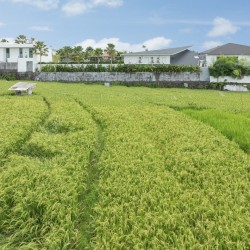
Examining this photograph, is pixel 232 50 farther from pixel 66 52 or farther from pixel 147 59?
pixel 66 52

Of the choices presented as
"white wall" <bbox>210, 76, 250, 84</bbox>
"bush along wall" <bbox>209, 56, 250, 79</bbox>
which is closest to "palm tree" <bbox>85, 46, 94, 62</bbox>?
"bush along wall" <bbox>209, 56, 250, 79</bbox>

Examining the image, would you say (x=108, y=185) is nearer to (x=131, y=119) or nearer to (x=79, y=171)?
(x=79, y=171)

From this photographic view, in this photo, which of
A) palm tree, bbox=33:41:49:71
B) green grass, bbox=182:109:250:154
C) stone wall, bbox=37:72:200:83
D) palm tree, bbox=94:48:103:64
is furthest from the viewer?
palm tree, bbox=94:48:103:64

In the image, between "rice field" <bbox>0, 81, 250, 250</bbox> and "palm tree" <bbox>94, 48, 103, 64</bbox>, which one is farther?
"palm tree" <bbox>94, 48, 103, 64</bbox>

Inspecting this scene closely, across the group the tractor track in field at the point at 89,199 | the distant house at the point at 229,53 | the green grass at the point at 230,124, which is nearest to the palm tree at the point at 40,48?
the distant house at the point at 229,53

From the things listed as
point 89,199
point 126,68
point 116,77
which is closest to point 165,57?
point 126,68

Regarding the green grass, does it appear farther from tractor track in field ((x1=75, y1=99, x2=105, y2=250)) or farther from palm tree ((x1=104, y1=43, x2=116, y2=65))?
palm tree ((x1=104, y1=43, x2=116, y2=65))
